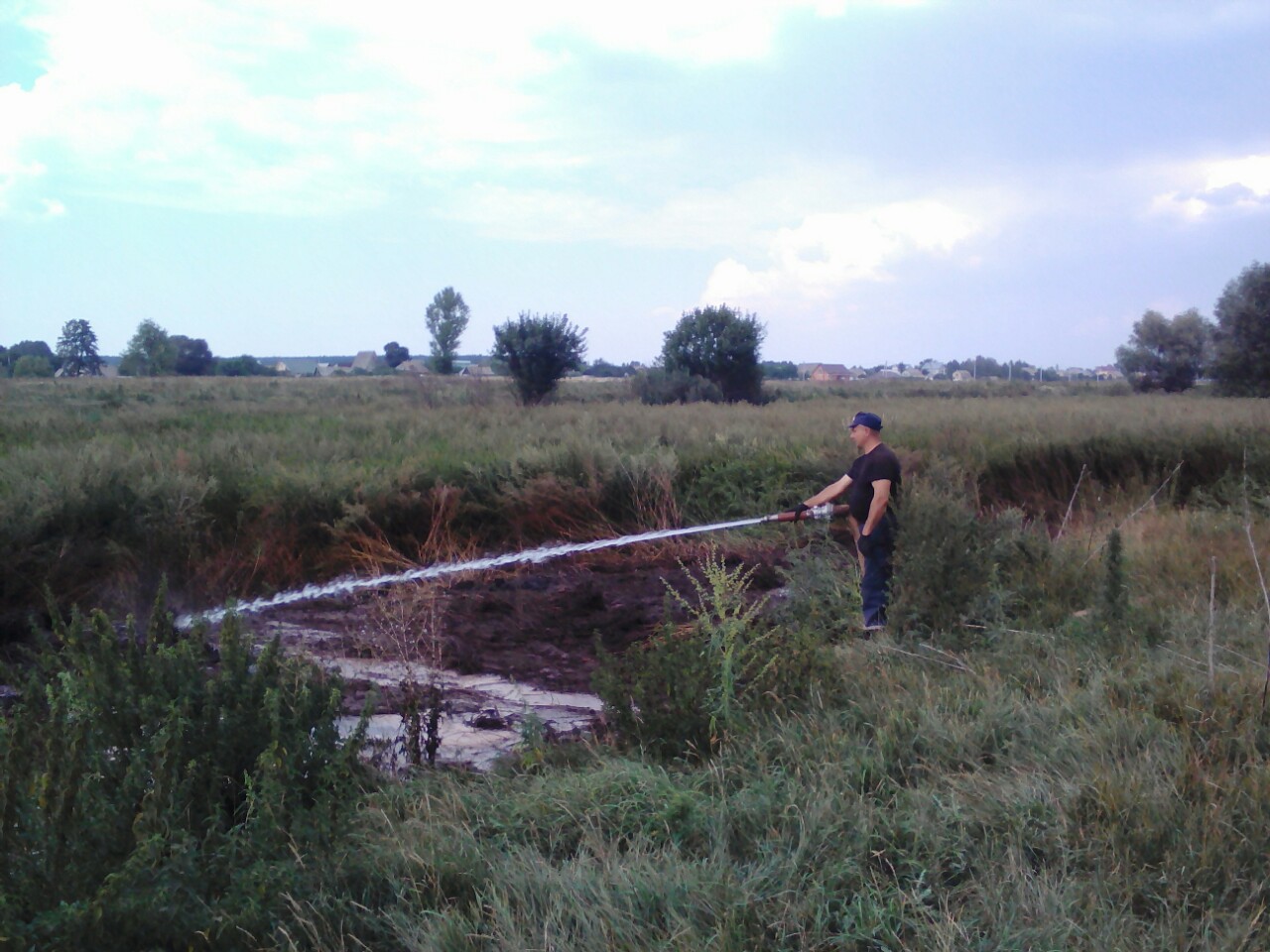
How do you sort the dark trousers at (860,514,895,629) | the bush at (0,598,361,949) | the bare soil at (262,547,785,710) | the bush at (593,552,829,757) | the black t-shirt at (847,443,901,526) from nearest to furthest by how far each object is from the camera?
the bush at (0,598,361,949) < the bush at (593,552,829,757) < the bare soil at (262,547,785,710) < the dark trousers at (860,514,895,629) < the black t-shirt at (847,443,901,526)

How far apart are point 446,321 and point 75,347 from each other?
52961 mm

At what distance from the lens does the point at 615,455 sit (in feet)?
40.4

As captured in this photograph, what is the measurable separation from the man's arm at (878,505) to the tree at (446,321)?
227 ft

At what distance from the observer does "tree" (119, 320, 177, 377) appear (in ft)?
134

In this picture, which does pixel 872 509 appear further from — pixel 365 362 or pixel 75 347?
pixel 365 362

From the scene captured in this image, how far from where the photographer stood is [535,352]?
35.9m

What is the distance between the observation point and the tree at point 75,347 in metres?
23.5

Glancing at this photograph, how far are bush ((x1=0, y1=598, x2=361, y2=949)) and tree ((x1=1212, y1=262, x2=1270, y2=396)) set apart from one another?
143ft

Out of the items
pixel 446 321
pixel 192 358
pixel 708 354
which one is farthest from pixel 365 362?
pixel 708 354

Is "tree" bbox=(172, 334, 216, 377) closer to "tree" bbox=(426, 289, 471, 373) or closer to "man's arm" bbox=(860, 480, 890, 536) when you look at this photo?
"tree" bbox=(426, 289, 471, 373)

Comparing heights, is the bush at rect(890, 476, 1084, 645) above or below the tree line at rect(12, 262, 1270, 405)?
below

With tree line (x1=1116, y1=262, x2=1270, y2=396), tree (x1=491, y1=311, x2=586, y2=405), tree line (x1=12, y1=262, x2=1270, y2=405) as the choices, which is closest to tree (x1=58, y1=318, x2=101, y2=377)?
tree line (x1=12, y1=262, x2=1270, y2=405)

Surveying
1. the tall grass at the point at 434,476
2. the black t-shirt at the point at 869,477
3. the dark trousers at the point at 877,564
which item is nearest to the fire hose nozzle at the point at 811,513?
the black t-shirt at the point at 869,477

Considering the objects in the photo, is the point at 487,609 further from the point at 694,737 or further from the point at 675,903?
the point at 675,903
